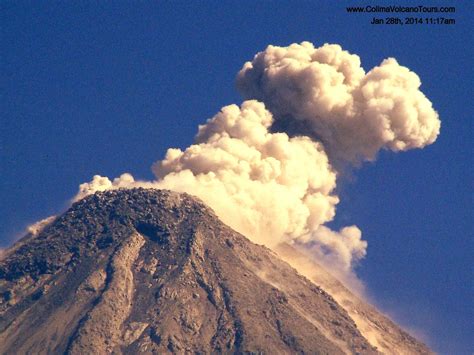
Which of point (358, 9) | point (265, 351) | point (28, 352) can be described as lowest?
point (28, 352)

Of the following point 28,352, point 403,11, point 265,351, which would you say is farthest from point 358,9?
point 28,352

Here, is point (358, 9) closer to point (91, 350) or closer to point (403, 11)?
point (403, 11)

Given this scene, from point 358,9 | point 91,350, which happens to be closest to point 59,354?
point 91,350

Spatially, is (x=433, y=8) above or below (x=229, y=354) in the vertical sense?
above

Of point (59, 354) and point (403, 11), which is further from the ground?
point (403, 11)

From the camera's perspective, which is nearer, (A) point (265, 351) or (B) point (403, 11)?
(B) point (403, 11)

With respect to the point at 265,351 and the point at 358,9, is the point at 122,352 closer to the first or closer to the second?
the point at 265,351

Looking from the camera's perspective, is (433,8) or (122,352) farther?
(122,352)

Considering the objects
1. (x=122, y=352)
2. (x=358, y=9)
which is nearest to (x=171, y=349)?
(x=122, y=352)
